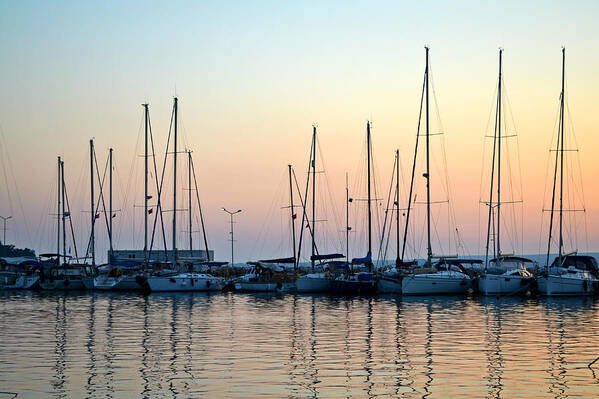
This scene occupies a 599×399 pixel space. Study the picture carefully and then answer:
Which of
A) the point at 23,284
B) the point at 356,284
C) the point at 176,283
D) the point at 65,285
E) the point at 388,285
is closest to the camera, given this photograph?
the point at 388,285

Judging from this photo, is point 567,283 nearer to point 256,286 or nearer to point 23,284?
point 256,286

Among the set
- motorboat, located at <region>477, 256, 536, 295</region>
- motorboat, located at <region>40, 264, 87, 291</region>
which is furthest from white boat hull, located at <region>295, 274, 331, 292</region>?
motorboat, located at <region>40, 264, 87, 291</region>

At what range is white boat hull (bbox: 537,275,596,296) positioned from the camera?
63.7 meters

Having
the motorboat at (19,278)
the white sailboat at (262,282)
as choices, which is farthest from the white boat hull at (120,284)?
the white sailboat at (262,282)

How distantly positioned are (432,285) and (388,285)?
16.4 ft

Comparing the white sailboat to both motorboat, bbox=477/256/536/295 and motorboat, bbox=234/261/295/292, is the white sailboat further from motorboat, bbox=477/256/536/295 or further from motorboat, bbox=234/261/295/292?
motorboat, bbox=477/256/536/295

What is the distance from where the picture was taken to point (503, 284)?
6519cm

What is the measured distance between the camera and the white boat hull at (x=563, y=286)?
63.7m

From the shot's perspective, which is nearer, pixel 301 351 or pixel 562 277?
pixel 301 351

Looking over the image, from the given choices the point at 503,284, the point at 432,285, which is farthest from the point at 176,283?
the point at 503,284

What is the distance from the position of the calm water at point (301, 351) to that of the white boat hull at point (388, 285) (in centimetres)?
1154

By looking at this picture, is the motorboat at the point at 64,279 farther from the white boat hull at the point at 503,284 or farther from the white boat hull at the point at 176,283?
the white boat hull at the point at 503,284

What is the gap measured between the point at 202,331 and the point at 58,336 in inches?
265

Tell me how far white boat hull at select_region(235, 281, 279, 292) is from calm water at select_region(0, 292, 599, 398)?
71.1 ft
